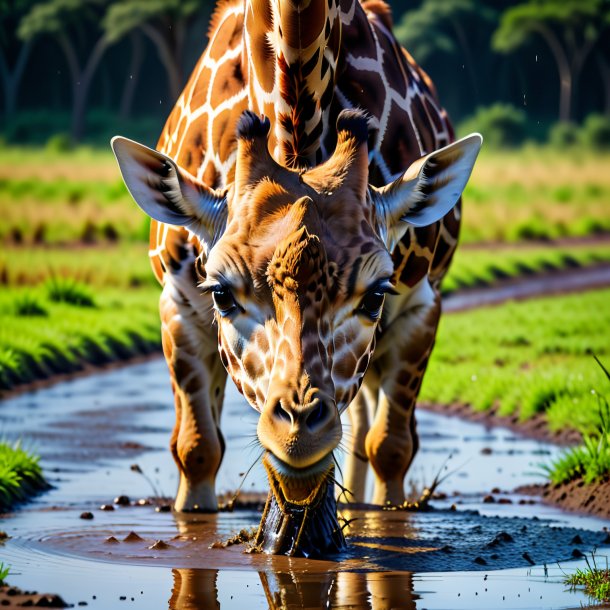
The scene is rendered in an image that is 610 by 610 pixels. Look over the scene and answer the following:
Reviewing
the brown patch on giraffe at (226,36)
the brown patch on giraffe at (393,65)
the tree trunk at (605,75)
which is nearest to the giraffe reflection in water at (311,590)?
the brown patch on giraffe at (393,65)

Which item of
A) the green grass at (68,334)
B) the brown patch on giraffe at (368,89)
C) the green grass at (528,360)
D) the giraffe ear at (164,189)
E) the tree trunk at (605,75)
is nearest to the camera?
the giraffe ear at (164,189)

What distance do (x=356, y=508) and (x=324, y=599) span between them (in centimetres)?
235

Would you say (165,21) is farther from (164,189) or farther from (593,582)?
(593,582)

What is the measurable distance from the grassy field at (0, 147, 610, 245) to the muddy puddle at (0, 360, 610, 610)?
15617 mm

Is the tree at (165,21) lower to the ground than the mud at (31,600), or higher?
higher

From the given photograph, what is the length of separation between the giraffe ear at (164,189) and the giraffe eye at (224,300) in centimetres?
50

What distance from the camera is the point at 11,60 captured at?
51.8 meters

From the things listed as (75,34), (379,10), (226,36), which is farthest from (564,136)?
(226,36)

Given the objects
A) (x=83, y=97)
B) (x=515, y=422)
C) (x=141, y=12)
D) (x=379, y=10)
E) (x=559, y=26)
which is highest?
(x=559, y=26)

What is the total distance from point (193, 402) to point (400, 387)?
112 cm

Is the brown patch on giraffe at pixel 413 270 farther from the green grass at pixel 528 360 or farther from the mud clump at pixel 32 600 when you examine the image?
the mud clump at pixel 32 600

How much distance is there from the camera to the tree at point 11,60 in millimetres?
50094

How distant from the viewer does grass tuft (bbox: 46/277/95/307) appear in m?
17.5

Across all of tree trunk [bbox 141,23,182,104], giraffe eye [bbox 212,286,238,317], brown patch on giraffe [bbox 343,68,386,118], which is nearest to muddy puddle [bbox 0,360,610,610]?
giraffe eye [bbox 212,286,238,317]
